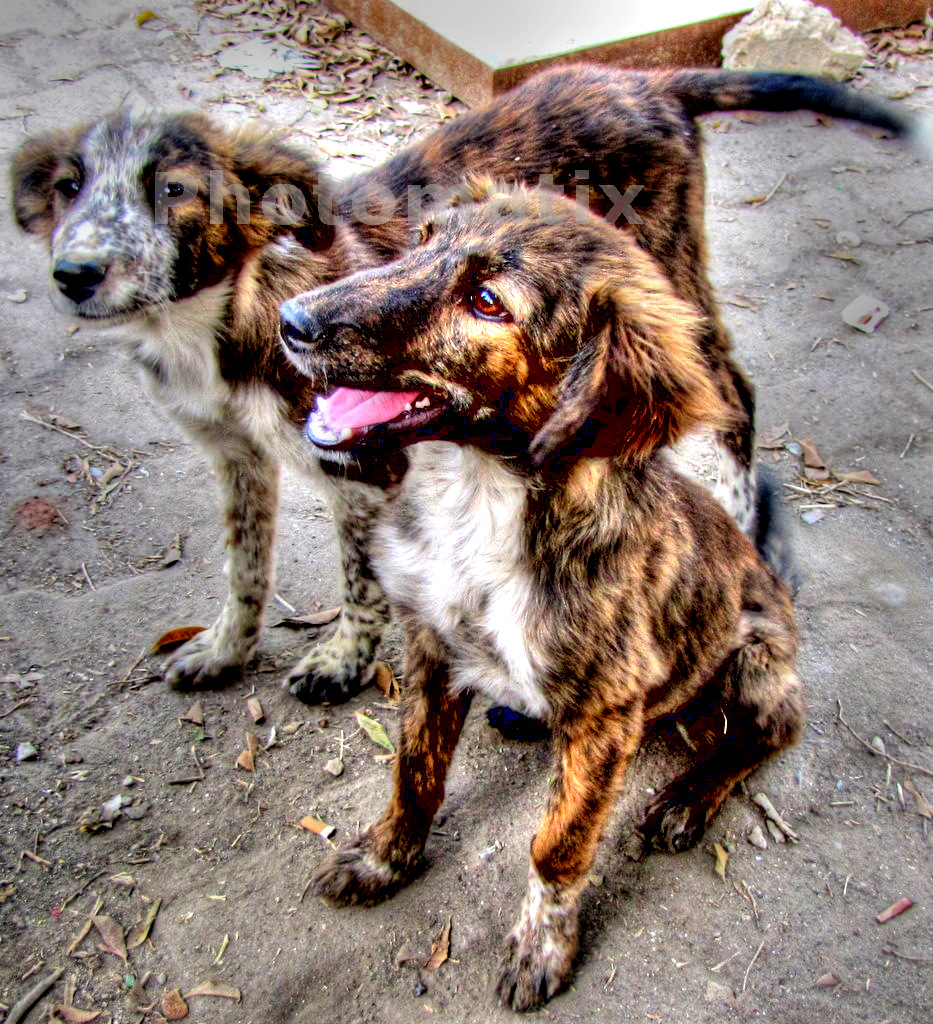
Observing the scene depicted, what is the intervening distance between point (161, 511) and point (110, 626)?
0.64 m

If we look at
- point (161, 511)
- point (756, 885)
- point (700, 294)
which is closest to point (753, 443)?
point (700, 294)

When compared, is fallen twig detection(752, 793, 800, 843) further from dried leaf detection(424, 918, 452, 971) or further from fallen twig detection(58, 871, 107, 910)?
fallen twig detection(58, 871, 107, 910)

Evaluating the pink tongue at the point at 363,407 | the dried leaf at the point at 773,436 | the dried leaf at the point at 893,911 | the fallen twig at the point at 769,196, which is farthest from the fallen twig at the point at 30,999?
the fallen twig at the point at 769,196

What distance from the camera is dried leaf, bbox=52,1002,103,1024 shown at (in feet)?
7.97

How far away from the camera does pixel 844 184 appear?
5.96 metres

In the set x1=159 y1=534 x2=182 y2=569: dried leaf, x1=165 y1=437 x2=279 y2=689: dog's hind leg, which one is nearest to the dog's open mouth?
x1=165 y1=437 x2=279 y2=689: dog's hind leg

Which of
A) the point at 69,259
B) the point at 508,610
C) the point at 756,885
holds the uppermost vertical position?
the point at 69,259

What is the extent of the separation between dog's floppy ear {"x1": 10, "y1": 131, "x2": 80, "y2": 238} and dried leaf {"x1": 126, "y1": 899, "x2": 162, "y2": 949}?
2055 mm

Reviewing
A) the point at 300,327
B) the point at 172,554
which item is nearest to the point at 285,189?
the point at 300,327

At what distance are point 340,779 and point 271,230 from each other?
1686 millimetres

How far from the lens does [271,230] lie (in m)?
2.94

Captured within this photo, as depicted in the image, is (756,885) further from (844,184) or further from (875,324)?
(844,184)

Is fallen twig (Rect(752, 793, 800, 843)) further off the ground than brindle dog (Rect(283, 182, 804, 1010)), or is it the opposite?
brindle dog (Rect(283, 182, 804, 1010))

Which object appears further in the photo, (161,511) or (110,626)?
(161,511)
